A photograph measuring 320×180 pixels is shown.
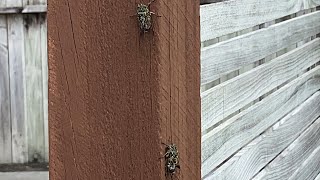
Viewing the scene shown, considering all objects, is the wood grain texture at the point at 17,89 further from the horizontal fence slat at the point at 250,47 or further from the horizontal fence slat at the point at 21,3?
the horizontal fence slat at the point at 250,47

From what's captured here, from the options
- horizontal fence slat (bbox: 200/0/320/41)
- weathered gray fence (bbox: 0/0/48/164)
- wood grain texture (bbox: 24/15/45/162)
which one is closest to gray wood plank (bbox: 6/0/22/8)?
weathered gray fence (bbox: 0/0/48/164)

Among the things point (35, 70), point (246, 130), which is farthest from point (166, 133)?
point (35, 70)

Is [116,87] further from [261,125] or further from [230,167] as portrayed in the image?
[261,125]

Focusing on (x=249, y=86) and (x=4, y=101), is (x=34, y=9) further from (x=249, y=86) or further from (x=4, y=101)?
(x=249, y=86)

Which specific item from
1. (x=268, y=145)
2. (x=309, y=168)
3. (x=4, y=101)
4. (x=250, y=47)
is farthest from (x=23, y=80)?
(x=250, y=47)

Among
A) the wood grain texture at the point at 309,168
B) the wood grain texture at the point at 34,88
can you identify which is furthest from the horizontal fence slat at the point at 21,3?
the wood grain texture at the point at 309,168
